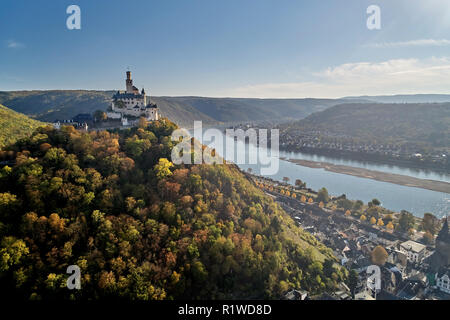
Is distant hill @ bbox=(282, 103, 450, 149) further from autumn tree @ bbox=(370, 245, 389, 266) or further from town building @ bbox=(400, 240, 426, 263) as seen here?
autumn tree @ bbox=(370, 245, 389, 266)

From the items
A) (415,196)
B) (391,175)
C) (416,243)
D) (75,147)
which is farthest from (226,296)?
(391,175)

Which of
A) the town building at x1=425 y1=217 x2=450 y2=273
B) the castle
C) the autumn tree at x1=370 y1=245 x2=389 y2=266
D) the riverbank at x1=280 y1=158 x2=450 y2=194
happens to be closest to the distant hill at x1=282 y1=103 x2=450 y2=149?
the riverbank at x1=280 y1=158 x2=450 y2=194

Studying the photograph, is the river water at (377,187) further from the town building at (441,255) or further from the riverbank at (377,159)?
the town building at (441,255)

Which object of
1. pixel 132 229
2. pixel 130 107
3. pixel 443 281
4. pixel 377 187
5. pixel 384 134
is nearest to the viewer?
pixel 132 229

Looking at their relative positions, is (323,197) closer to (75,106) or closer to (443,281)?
(443,281)

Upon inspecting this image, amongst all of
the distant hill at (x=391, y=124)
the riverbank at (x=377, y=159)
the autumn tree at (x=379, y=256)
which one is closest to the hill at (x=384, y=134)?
→ the distant hill at (x=391, y=124)

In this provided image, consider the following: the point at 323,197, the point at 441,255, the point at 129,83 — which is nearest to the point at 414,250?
the point at 441,255
